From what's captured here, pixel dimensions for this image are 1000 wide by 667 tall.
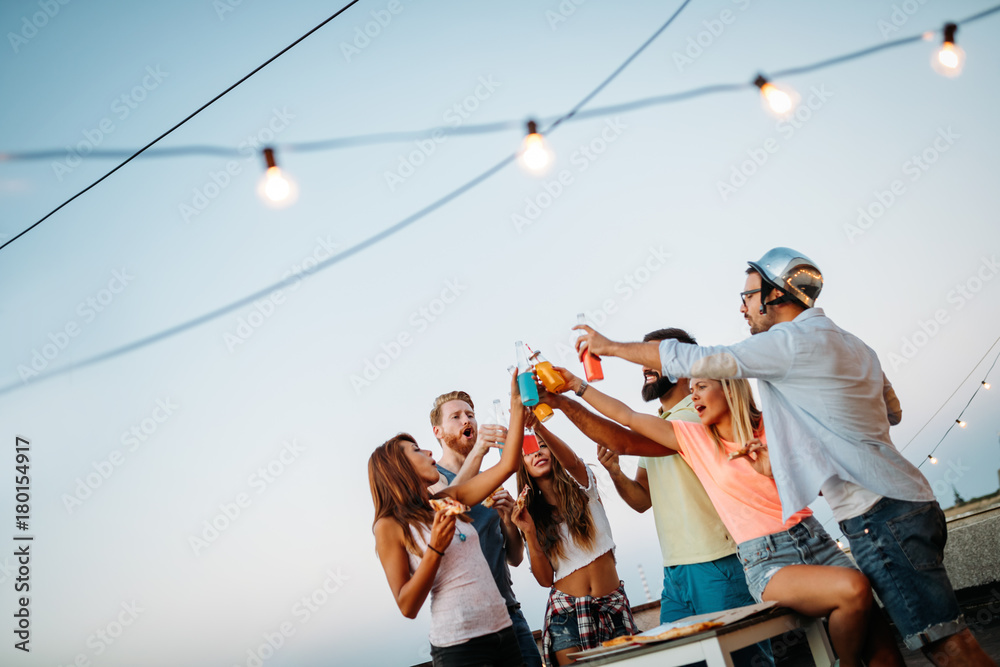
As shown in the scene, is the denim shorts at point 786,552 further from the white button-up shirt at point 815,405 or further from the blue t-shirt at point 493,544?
the blue t-shirt at point 493,544

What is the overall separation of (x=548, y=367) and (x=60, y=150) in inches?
98.0

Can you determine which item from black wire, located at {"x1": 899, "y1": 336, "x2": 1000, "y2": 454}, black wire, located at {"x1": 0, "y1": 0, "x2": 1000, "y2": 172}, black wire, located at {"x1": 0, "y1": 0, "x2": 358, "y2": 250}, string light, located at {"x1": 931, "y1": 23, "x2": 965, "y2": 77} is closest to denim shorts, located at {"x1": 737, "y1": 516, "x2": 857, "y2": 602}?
black wire, located at {"x1": 0, "y1": 0, "x2": 1000, "y2": 172}

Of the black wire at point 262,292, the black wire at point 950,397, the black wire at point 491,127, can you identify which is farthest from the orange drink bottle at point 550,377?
the black wire at point 950,397

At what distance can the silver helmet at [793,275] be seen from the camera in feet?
7.31

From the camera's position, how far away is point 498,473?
8.35ft

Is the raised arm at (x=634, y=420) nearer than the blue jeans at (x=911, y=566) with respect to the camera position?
No

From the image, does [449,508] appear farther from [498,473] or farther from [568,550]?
[568,550]

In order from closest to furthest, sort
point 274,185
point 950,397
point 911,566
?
1. point 911,566
2. point 274,185
3. point 950,397

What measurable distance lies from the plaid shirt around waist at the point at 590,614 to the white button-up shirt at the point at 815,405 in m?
1.03

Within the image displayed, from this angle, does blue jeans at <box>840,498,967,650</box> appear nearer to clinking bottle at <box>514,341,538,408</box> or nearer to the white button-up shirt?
the white button-up shirt

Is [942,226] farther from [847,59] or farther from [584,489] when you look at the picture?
[584,489]

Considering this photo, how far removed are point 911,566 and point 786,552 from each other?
1.22 feet

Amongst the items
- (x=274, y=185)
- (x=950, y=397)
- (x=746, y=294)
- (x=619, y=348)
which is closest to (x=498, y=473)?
(x=619, y=348)

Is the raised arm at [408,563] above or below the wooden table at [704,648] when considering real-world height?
above
